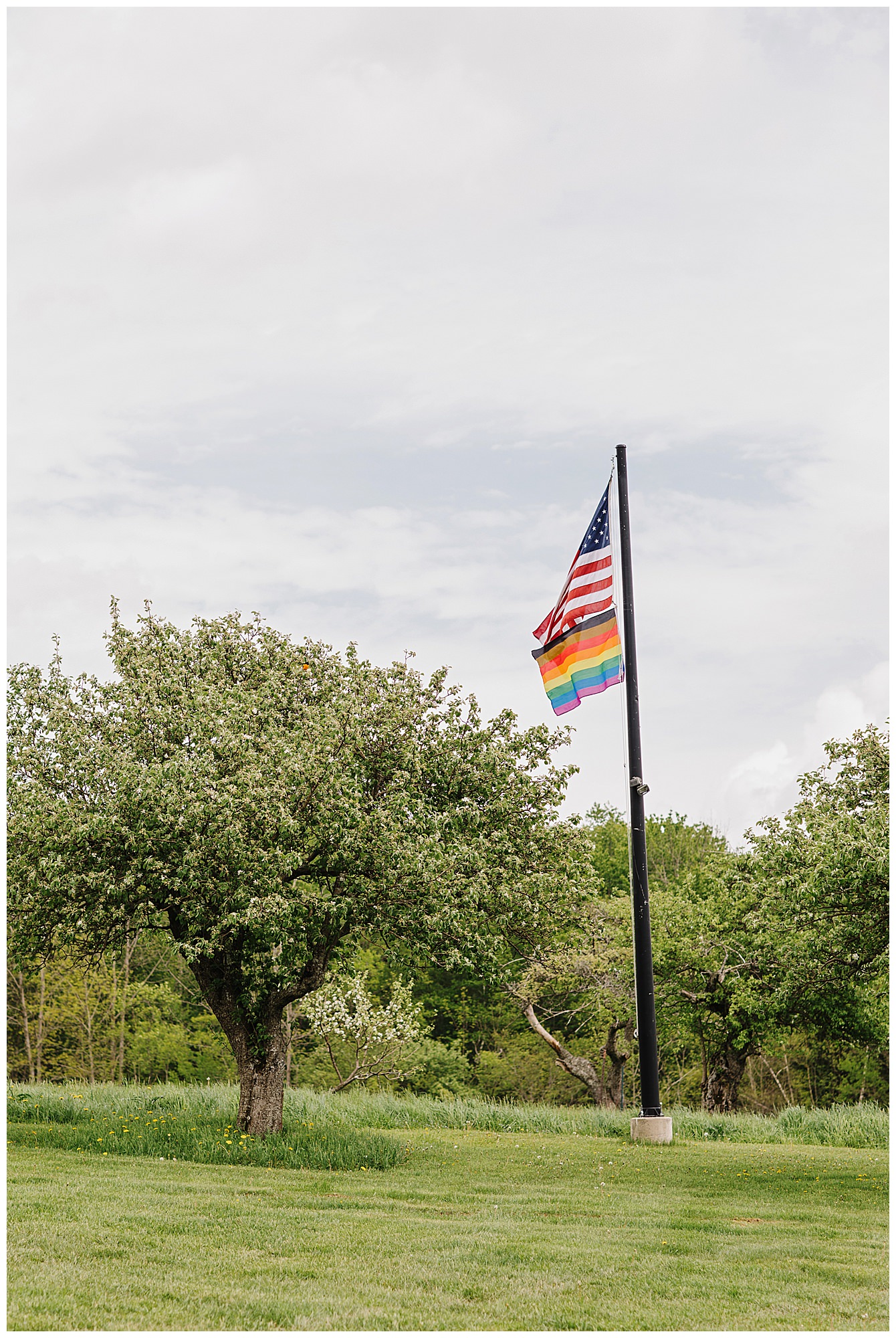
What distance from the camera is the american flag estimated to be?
57.4ft

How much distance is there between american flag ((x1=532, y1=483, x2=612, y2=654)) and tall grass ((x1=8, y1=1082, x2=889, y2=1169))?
875cm

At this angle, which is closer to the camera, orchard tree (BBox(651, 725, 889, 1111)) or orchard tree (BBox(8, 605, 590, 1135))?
orchard tree (BBox(651, 725, 889, 1111))

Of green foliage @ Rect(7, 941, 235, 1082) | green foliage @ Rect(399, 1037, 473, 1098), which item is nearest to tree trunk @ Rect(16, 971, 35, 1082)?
green foliage @ Rect(7, 941, 235, 1082)

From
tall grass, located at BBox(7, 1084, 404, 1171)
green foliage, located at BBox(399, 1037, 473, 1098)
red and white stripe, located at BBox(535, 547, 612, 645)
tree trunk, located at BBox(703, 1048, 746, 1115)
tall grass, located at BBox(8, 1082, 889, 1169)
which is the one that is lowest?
green foliage, located at BBox(399, 1037, 473, 1098)

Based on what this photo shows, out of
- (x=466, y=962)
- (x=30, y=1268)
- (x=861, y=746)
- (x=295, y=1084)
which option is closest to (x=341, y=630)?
(x=466, y=962)

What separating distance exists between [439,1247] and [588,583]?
11.1 meters

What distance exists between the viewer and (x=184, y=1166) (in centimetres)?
1378

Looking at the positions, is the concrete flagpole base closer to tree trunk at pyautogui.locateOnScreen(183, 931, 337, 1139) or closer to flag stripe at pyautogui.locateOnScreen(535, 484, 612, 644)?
tree trunk at pyautogui.locateOnScreen(183, 931, 337, 1139)

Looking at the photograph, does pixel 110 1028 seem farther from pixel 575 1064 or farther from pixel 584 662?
pixel 584 662

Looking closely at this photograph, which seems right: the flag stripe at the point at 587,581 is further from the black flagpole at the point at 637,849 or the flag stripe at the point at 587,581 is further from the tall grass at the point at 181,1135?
the tall grass at the point at 181,1135

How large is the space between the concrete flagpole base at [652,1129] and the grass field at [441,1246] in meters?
2.29

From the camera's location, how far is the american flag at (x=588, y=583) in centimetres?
1750

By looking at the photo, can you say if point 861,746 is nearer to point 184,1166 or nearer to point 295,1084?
point 184,1166

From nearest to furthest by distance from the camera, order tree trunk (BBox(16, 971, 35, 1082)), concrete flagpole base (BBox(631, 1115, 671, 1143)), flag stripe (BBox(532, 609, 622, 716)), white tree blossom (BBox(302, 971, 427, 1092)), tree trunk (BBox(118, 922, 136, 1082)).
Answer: flag stripe (BBox(532, 609, 622, 716)) → concrete flagpole base (BBox(631, 1115, 671, 1143)) → white tree blossom (BBox(302, 971, 427, 1092)) → tree trunk (BBox(16, 971, 35, 1082)) → tree trunk (BBox(118, 922, 136, 1082))
